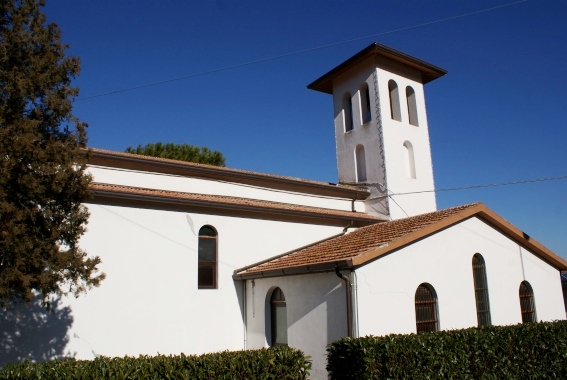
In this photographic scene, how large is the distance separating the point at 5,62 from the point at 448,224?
10371 mm

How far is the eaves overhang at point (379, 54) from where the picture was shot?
2014 centimetres

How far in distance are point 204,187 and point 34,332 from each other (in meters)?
6.62

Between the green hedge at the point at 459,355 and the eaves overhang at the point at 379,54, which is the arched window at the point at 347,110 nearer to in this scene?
the eaves overhang at the point at 379,54

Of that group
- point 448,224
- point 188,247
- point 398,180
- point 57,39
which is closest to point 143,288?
point 188,247

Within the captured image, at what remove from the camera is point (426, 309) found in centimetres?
1198

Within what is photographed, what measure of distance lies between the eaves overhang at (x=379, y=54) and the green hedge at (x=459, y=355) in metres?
12.6

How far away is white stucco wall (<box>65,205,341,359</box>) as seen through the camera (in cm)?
1215

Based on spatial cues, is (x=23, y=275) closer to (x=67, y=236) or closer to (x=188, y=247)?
(x=67, y=236)

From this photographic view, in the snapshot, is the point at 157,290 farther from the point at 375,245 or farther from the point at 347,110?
the point at 347,110

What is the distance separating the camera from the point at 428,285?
12102 mm

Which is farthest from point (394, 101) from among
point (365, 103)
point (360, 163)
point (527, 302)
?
point (527, 302)

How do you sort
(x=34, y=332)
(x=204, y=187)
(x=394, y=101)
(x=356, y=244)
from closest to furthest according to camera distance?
(x=34, y=332) → (x=356, y=244) → (x=204, y=187) → (x=394, y=101)

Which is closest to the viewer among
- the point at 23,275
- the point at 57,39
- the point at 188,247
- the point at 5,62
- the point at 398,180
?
the point at 23,275

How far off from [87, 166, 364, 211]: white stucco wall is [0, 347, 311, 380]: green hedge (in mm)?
7494
